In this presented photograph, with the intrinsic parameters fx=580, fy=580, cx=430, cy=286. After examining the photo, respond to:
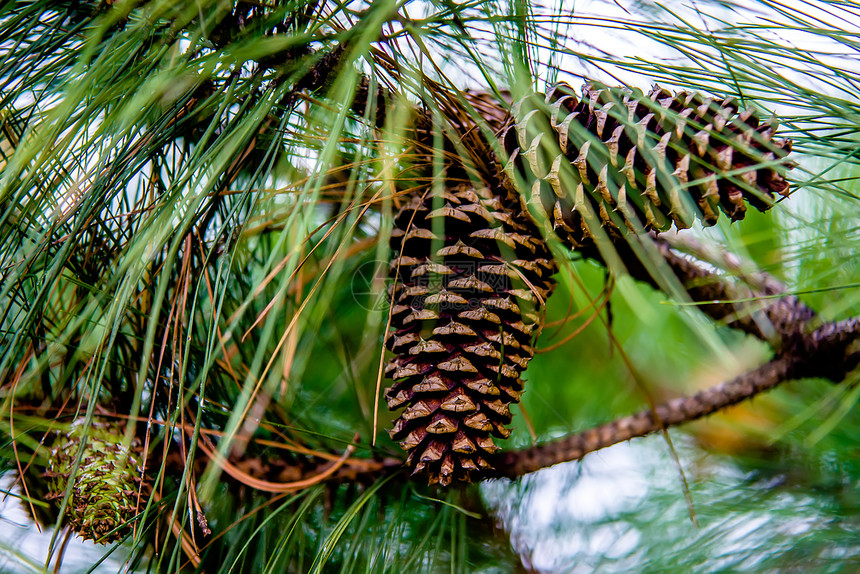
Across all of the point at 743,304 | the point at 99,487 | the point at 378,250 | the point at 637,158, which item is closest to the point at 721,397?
the point at 743,304

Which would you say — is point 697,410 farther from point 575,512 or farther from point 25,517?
point 25,517

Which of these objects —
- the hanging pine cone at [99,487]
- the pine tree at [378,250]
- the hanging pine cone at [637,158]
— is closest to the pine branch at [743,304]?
the pine tree at [378,250]

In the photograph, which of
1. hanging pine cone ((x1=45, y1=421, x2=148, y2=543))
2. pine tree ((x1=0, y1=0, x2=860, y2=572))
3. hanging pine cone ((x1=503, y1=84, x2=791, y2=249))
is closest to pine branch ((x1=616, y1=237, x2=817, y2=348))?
pine tree ((x1=0, y1=0, x2=860, y2=572))

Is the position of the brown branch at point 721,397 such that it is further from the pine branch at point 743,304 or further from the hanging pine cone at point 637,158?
the hanging pine cone at point 637,158

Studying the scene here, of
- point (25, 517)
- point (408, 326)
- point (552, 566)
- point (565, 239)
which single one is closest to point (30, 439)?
point (25, 517)

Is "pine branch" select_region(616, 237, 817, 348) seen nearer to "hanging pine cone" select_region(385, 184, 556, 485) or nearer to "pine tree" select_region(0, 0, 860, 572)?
"pine tree" select_region(0, 0, 860, 572)

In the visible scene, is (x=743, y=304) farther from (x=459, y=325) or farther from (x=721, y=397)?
(x=459, y=325)
